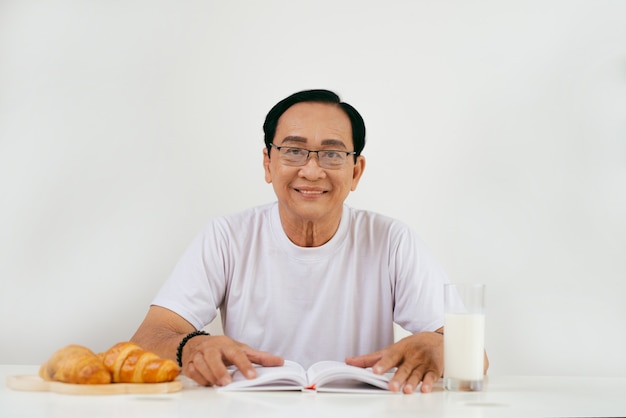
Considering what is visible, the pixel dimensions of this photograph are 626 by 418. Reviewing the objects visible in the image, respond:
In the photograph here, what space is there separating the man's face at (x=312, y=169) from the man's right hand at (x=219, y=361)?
24.0 inches

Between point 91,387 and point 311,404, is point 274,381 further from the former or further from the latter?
point 91,387

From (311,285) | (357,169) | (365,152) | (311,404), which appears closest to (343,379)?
(311,404)

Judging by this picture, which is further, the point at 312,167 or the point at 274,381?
the point at 312,167

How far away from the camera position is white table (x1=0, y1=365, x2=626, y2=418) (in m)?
1.17

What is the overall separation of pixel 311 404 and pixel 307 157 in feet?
2.92

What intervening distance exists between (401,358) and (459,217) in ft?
3.56

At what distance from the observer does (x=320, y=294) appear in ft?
6.89

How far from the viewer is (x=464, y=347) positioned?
1.40 meters

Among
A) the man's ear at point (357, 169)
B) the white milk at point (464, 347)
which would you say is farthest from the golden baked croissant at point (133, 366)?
the man's ear at point (357, 169)

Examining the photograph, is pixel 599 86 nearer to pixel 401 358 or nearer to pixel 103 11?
pixel 401 358

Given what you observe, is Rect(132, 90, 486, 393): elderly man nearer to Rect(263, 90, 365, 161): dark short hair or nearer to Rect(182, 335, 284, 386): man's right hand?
Rect(263, 90, 365, 161): dark short hair

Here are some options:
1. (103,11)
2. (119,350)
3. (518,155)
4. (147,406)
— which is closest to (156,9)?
(103,11)

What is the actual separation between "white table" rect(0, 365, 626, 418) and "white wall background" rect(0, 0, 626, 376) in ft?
3.30

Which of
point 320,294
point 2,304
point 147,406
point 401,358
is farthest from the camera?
point 2,304
